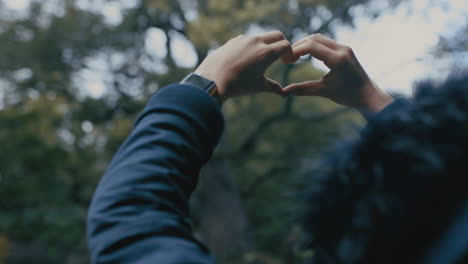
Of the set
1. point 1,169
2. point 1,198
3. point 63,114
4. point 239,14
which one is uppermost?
point 239,14

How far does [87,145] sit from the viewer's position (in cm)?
679

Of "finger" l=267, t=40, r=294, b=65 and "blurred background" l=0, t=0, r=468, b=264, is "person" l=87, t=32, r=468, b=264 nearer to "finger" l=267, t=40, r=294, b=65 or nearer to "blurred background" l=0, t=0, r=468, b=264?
"finger" l=267, t=40, r=294, b=65

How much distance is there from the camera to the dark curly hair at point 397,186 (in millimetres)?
352

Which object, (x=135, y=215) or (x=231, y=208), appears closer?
(x=135, y=215)

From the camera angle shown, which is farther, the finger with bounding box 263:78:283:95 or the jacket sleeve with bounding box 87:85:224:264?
the finger with bounding box 263:78:283:95

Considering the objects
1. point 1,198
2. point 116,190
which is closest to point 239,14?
point 1,198

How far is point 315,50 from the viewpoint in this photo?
0.64 metres

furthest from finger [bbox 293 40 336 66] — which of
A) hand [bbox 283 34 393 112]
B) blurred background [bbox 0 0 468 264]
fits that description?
blurred background [bbox 0 0 468 264]

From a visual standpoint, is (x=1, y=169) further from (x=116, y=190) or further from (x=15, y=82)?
(x=116, y=190)

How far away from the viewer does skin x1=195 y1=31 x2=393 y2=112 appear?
585mm

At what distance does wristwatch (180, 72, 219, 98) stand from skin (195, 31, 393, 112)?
14 mm

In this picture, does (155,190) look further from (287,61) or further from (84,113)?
(84,113)

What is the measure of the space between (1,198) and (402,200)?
7.05 metres

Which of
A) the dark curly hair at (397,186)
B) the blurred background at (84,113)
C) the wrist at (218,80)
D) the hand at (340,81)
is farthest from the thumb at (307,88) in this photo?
the blurred background at (84,113)
